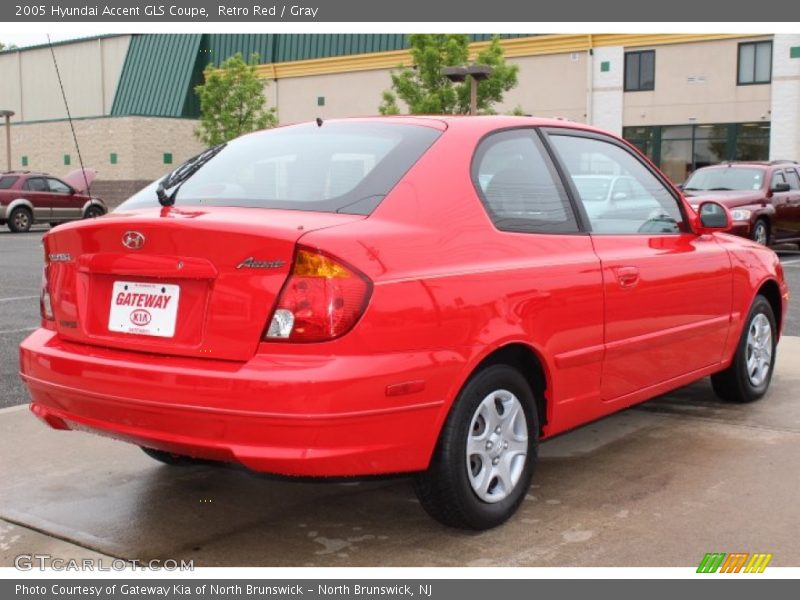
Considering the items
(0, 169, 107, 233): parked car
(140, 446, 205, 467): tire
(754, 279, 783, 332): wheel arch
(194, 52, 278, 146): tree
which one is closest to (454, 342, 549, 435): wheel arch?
(140, 446, 205, 467): tire

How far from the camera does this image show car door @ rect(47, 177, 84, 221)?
97.9 feet

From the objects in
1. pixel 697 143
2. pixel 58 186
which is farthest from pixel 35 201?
pixel 697 143

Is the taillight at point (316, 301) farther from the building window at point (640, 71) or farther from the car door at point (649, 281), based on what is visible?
the building window at point (640, 71)

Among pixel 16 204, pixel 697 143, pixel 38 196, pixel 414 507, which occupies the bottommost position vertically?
pixel 414 507

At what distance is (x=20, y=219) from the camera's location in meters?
28.8

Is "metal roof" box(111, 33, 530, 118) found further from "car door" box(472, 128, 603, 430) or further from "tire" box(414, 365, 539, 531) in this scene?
"tire" box(414, 365, 539, 531)

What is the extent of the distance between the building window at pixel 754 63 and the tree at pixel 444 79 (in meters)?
7.74

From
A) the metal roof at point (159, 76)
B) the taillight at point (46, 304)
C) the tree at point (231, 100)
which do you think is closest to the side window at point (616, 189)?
the taillight at point (46, 304)

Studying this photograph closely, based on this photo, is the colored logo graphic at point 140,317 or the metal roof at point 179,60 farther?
the metal roof at point 179,60

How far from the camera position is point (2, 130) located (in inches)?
1902

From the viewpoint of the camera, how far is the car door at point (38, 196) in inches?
1152

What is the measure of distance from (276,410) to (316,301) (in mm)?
378

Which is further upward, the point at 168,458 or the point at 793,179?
the point at 793,179

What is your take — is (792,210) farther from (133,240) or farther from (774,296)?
(133,240)
